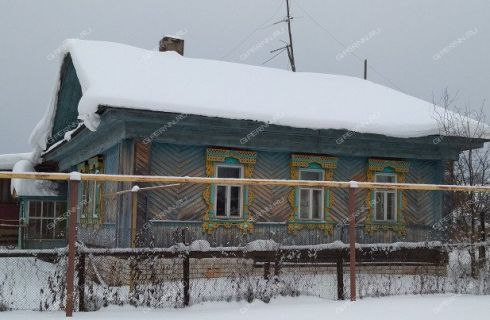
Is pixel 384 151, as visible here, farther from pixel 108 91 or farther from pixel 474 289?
pixel 108 91

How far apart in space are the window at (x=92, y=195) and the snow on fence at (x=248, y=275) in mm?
4312

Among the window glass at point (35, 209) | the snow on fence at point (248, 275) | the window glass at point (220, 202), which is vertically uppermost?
the window glass at point (220, 202)

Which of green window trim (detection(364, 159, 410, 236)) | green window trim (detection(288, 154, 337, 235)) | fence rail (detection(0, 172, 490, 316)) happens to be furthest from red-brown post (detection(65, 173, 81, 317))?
green window trim (detection(364, 159, 410, 236))

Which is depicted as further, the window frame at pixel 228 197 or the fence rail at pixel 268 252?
the window frame at pixel 228 197

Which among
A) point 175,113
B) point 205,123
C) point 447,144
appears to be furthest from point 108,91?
point 447,144

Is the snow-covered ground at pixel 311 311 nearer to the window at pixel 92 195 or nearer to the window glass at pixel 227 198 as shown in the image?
the window glass at pixel 227 198

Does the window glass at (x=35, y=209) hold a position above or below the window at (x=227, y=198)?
below

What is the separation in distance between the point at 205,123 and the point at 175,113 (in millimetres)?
906

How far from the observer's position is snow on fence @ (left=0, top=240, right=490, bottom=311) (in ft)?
22.6

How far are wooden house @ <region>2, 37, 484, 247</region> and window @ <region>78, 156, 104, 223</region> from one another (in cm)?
4

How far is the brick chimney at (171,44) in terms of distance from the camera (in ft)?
53.7

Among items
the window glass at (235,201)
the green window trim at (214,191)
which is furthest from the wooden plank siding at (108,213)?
the window glass at (235,201)

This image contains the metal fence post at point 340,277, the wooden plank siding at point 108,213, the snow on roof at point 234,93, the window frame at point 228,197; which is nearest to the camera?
the metal fence post at point 340,277

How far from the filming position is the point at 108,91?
10766 millimetres
